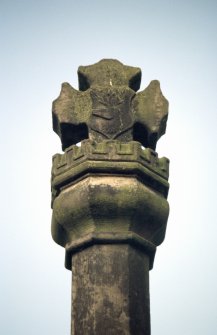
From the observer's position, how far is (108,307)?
16.6 ft

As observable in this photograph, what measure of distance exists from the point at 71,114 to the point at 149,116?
0.73 metres

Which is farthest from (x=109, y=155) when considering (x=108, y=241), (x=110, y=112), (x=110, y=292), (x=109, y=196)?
(x=110, y=292)

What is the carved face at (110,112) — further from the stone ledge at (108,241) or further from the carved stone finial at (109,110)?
the stone ledge at (108,241)

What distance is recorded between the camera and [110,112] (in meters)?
6.05

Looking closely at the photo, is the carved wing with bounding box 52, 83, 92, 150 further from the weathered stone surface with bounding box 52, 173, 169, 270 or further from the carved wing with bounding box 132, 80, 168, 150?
the weathered stone surface with bounding box 52, 173, 169, 270

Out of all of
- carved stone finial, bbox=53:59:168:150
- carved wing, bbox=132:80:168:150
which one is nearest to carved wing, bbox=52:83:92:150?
carved stone finial, bbox=53:59:168:150

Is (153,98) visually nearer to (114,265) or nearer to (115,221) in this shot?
(115,221)

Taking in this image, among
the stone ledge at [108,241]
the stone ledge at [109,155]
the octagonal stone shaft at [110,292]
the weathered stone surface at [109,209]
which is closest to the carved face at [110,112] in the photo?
the stone ledge at [109,155]

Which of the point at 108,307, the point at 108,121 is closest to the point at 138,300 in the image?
the point at 108,307

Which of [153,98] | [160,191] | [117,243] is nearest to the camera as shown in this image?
[117,243]

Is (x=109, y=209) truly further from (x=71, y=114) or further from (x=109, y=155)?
(x=71, y=114)

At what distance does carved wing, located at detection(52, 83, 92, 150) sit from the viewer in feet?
20.1

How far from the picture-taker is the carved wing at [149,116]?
6133mm

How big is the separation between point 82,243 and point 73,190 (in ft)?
1.57
